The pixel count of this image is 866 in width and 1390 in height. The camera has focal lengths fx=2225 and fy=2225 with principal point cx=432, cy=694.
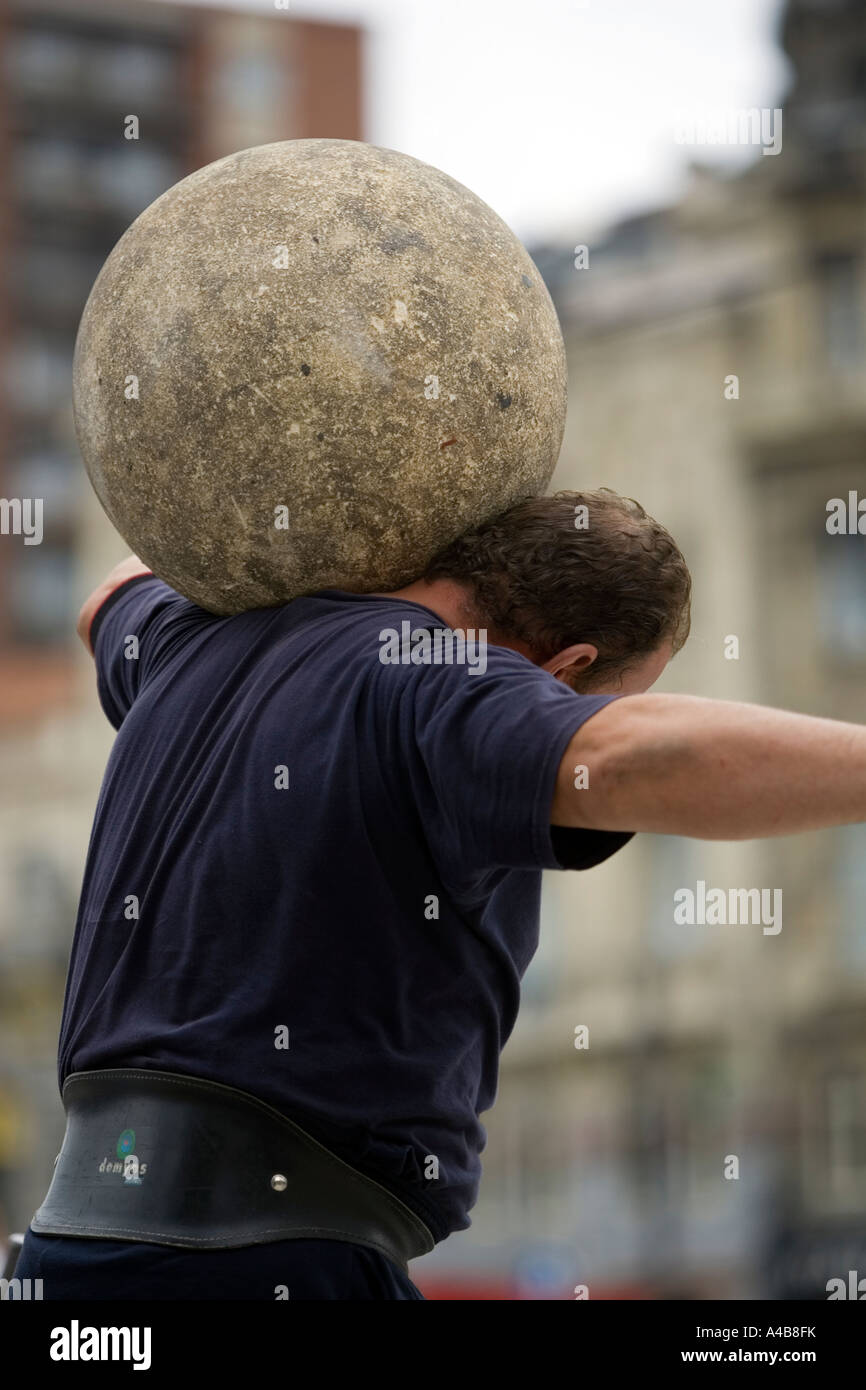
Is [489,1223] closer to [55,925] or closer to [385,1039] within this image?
[55,925]

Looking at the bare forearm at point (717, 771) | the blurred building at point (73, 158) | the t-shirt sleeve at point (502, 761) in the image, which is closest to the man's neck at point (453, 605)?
the t-shirt sleeve at point (502, 761)

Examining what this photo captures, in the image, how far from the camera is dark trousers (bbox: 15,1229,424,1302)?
3.21 metres

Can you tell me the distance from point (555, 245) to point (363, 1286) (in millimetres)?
38080

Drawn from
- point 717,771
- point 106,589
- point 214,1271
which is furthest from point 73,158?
point 717,771

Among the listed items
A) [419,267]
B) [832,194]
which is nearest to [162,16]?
[832,194]

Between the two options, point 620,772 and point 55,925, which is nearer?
point 620,772

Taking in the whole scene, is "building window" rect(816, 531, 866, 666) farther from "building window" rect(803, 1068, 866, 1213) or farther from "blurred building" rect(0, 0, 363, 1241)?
"blurred building" rect(0, 0, 363, 1241)

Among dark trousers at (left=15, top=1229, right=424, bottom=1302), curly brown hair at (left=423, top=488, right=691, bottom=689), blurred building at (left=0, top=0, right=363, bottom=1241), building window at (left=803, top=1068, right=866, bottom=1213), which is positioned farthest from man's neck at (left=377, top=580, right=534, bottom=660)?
blurred building at (left=0, top=0, right=363, bottom=1241)

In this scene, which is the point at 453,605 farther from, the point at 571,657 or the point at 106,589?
the point at 106,589

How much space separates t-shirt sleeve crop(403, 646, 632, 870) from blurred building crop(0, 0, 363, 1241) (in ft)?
137

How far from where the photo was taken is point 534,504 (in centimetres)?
370

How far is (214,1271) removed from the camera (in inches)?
127

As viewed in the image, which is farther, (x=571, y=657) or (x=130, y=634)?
(x=130, y=634)

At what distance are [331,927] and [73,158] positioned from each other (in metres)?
55.2
